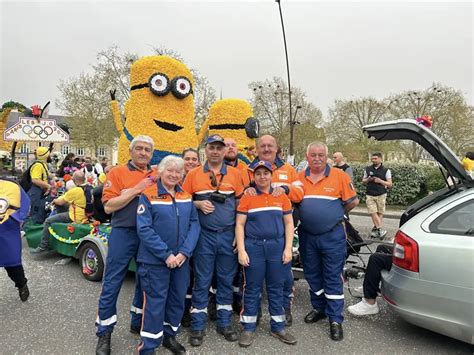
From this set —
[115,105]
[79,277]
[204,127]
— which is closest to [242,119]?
[204,127]

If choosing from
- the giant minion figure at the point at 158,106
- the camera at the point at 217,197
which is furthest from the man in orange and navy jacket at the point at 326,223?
the giant minion figure at the point at 158,106

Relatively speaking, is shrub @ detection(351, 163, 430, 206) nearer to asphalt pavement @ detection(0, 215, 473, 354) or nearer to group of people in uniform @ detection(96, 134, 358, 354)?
asphalt pavement @ detection(0, 215, 473, 354)

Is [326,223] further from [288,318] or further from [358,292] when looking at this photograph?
[358,292]

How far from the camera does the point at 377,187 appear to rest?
7.62 m

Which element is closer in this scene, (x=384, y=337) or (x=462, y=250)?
(x=462, y=250)

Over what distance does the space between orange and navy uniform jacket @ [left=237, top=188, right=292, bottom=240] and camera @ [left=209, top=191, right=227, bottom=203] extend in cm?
16

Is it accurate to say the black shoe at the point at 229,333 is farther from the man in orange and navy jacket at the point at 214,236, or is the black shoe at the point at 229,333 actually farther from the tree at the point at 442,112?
the tree at the point at 442,112

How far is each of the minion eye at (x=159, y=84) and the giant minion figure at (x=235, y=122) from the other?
1.46 meters

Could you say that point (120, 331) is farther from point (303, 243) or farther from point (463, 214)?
point (463, 214)

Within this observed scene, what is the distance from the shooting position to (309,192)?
3.24 meters

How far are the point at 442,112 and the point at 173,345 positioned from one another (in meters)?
30.8

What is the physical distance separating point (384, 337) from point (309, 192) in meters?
1.52

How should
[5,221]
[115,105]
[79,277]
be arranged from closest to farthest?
1. [5,221]
2. [79,277]
3. [115,105]

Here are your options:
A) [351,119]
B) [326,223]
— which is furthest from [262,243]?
[351,119]
